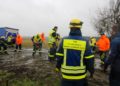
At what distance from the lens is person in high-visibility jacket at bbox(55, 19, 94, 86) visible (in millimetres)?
5602

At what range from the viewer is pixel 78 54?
560 centimetres

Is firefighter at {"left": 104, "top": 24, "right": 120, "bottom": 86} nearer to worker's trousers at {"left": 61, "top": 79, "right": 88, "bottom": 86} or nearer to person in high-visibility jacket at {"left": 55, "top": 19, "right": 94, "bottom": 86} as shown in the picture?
person in high-visibility jacket at {"left": 55, "top": 19, "right": 94, "bottom": 86}

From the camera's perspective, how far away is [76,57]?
220 inches

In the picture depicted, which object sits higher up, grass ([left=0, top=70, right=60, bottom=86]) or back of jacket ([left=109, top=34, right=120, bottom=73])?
back of jacket ([left=109, top=34, right=120, bottom=73])

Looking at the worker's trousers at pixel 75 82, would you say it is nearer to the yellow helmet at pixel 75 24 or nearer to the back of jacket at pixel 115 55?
the back of jacket at pixel 115 55

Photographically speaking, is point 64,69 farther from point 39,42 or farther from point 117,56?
point 39,42

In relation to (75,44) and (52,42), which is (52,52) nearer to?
(52,42)

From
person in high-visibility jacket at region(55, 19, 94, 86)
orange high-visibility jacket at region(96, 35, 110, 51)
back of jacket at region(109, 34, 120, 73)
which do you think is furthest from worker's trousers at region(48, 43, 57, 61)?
back of jacket at region(109, 34, 120, 73)

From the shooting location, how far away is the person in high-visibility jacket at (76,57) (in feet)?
18.4

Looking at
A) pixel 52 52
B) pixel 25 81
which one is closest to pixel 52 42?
pixel 52 52

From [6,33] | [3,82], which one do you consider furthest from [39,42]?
[6,33]

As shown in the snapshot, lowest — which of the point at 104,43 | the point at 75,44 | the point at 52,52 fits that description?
the point at 52,52

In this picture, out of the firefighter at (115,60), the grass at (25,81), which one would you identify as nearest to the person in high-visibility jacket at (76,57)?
the firefighter at (115,60)

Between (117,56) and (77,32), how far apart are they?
3.00 ft
